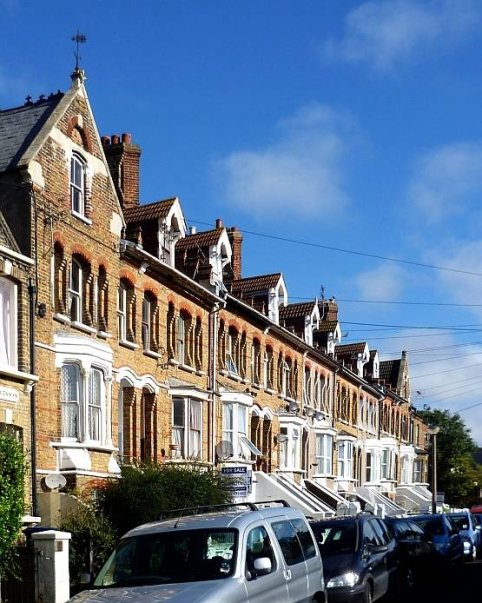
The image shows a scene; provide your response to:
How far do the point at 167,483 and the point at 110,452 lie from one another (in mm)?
1926

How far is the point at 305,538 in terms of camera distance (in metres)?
12.5

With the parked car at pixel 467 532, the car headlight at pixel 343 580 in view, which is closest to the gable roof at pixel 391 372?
the parked car at pixel 467 532

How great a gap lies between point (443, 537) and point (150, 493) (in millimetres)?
7519

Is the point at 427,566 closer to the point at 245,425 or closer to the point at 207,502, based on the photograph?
the point at 207,502

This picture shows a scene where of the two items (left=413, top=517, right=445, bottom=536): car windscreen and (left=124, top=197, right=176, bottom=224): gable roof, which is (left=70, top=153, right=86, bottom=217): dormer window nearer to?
(left=124, top=197, right=176, bottom=224): gable roof

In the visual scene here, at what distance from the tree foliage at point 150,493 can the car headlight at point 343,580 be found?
21.0 feet

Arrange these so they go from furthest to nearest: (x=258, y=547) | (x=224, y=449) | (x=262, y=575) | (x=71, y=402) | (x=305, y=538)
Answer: (x=224, y=449) < (x=71, y=402) < (x=305, y=538) < (x=258, y=547) < (x=262, y=575)

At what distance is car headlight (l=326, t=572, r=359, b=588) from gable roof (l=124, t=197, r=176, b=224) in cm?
1371

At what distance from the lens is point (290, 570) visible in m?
11.3

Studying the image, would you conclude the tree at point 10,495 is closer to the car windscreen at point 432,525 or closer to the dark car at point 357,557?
the dark car at point 357,557

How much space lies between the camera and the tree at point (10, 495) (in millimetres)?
13711

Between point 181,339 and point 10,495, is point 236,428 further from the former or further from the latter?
point 10,495

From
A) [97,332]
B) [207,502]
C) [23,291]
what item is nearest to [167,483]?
[207,502]

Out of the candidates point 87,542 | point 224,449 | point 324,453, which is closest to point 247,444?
point 224,449
